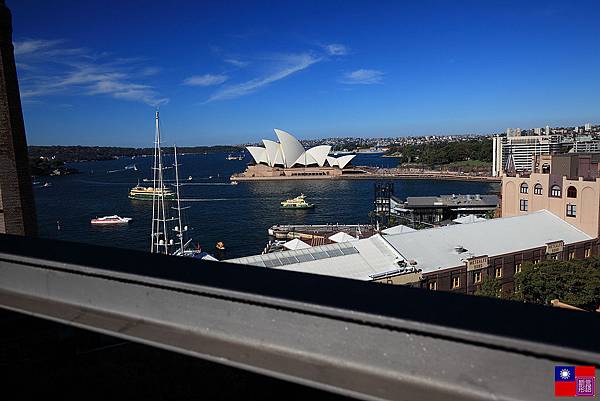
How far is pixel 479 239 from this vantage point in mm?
6207

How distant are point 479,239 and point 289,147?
2265 cm

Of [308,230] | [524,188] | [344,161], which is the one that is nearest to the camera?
[524,188]

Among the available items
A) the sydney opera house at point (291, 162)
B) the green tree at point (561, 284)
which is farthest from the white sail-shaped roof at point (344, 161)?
the green tree at point (561, 284)

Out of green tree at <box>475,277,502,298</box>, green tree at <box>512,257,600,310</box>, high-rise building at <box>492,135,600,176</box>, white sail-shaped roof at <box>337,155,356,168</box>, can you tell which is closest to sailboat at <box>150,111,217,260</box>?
green tree at <box>475,277,502,298</box>

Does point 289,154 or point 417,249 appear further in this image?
point 289,154

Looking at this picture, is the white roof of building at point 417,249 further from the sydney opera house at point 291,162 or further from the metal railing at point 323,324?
the sydney opera house at point 291,162

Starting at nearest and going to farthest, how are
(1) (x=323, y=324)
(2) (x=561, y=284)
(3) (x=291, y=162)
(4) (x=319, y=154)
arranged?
(1) (x=323, y=324), (2) (x=561, y=284), (3) (x=291, y=162), (4) (x=319, y=154)

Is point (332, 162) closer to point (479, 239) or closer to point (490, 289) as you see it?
point (479, 239)

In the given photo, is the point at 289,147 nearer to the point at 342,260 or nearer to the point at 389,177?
the point at 389,177

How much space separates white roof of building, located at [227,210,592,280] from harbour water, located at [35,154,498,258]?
4866mm

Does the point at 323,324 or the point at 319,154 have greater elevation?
the point at 323,324

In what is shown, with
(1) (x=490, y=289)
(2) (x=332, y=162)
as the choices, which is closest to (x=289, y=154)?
(2) (x=332, y=162)

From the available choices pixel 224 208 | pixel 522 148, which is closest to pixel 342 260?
pixel 224 208

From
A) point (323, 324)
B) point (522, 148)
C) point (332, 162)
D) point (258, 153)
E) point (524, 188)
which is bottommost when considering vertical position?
point (332, 162)
